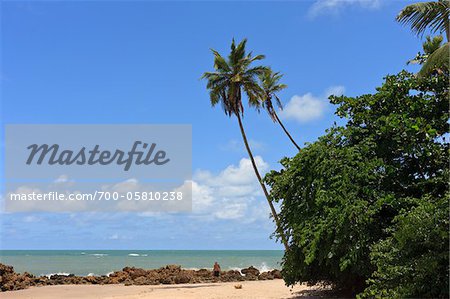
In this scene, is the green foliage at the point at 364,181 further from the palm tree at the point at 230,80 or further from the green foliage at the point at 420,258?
the palm tree at the point at 230,80

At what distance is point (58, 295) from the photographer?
2252cm

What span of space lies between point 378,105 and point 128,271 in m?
22.9

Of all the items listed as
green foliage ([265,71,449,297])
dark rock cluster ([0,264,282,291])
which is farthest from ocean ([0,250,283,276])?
green foliage ([265,71,449,297])

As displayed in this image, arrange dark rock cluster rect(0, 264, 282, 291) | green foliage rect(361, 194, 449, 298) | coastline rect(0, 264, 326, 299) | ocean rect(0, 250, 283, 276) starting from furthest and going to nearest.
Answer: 1. ocean rect(0, 250, 283, 276)
2. dark rock cluster rect(0, 264, 282, 291)
3. coastline rect(0, 264, 326, 299)
4. green foliage rect(361, 194, 449, 298)

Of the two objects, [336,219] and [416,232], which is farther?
[336,219]

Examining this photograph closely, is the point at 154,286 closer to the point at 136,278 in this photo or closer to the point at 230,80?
the point at 136,278

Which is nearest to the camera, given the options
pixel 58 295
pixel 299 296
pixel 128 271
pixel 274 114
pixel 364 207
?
pixel 364 207

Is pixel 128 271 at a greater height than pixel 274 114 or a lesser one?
lesser

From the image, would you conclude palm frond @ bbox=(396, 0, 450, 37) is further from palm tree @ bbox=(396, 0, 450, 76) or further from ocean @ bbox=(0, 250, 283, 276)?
ocean @ bbox=(0, 250, 283, 276)

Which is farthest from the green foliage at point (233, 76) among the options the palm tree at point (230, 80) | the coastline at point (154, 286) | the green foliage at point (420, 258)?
the green foliage at point (420, 258)

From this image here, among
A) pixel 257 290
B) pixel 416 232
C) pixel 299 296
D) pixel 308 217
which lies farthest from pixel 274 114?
pixel 416 232

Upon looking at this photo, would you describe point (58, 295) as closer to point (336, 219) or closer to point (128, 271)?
point (128, 271)

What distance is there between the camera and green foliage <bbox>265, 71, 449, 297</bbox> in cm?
1240

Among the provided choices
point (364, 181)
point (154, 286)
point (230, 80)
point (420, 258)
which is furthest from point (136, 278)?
point (420, 258)
